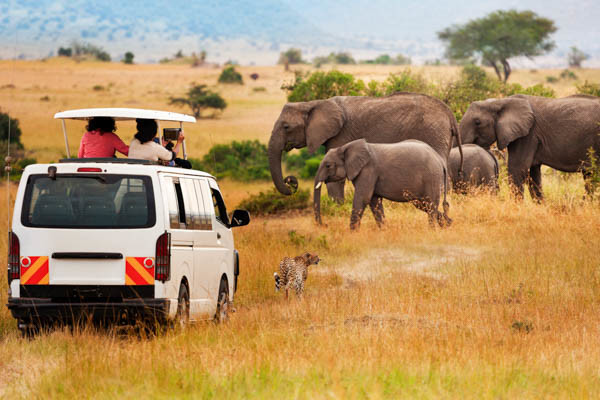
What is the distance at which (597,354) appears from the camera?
807cm

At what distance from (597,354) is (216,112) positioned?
64873 mm

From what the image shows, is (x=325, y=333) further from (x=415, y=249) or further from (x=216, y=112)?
(x=216, y=112)

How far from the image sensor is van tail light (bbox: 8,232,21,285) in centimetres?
834

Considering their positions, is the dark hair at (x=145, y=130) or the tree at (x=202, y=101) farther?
the tree at (x=202, y=101)

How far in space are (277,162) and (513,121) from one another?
5656 millimetres

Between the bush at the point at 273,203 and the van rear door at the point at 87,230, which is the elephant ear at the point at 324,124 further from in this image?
the van rear door at the point at 87,230

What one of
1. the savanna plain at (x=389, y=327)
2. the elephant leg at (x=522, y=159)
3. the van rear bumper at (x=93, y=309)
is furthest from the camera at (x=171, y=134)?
the elephant leg at (x=522, y=159)

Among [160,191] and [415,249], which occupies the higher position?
[160,191]

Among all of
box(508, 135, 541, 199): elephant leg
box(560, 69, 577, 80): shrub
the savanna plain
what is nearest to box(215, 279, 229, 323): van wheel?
the savanna plain

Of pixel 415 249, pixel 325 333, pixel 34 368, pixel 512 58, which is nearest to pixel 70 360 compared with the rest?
pixel 34 368

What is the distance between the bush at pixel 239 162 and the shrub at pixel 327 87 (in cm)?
434

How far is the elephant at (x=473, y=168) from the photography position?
22156mm

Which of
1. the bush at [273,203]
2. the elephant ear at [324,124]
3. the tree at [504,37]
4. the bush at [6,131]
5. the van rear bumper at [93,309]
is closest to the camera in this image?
the van rear bumper at [93,309]

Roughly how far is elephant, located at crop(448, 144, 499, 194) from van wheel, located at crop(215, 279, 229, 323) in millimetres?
12116
